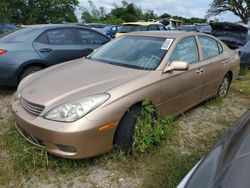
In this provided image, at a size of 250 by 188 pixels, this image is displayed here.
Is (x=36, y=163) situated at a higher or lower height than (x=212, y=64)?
lower

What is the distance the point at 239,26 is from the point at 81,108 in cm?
961

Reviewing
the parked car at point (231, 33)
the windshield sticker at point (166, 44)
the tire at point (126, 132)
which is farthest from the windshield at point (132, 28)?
the tire at point (126, 132)

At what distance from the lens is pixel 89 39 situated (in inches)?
265

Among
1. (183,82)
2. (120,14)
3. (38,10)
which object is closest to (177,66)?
(183,82)

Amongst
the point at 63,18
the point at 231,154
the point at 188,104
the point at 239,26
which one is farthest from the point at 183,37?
the point at 63,18

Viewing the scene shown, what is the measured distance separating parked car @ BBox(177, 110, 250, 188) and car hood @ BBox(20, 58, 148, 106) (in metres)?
1.49

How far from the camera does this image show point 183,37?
4.39 meters

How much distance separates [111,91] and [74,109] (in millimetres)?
448

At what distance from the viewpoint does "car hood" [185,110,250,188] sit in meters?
1.57

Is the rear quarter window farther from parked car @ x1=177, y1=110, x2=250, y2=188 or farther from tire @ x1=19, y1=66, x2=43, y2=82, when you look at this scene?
tire @ x1=19, y1=66, x2=43, y2=82

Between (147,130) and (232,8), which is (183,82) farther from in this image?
(232,8)

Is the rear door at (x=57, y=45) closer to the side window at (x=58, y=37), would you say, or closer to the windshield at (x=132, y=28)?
the side window at (x=58, y=37)

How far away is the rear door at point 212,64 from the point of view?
4.77 metres

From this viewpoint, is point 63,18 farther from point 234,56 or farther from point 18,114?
point 18,114
